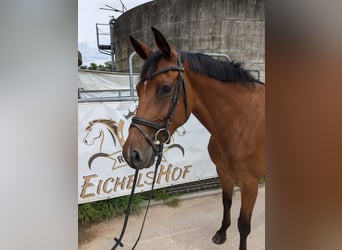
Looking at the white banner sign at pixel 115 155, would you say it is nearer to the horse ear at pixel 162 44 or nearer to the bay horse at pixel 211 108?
the bay horse at pixel 211 108

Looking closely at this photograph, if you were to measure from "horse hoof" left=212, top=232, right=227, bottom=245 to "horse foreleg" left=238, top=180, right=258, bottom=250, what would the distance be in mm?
105

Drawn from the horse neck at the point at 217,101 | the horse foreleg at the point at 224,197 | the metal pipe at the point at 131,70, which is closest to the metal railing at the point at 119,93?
the metal pipe at the point at 131,70

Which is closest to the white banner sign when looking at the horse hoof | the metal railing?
the metal railing

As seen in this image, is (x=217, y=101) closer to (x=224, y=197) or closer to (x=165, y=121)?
(x=165, y=121)

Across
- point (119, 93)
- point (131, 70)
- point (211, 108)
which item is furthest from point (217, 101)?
point (119, 93)

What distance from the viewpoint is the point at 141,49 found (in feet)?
3.10

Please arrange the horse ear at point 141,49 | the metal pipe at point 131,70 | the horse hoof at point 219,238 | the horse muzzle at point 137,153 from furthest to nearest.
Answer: the horse hoof at point 219,238 → the metal pipe at point 131,70 → the horse ear at point 141,49 → the horse muzzle at point 137,153

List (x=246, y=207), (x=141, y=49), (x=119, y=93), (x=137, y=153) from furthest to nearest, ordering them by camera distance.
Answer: (x=119, y=93) → (x=246, y=207) → (x=141, y=49) → (x=137, y=153)

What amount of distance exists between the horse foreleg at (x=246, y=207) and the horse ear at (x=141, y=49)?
653 millimetres

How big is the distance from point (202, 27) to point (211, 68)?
0.76ft

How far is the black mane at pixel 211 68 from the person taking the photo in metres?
0.88

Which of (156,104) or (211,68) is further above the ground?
(211,68)
